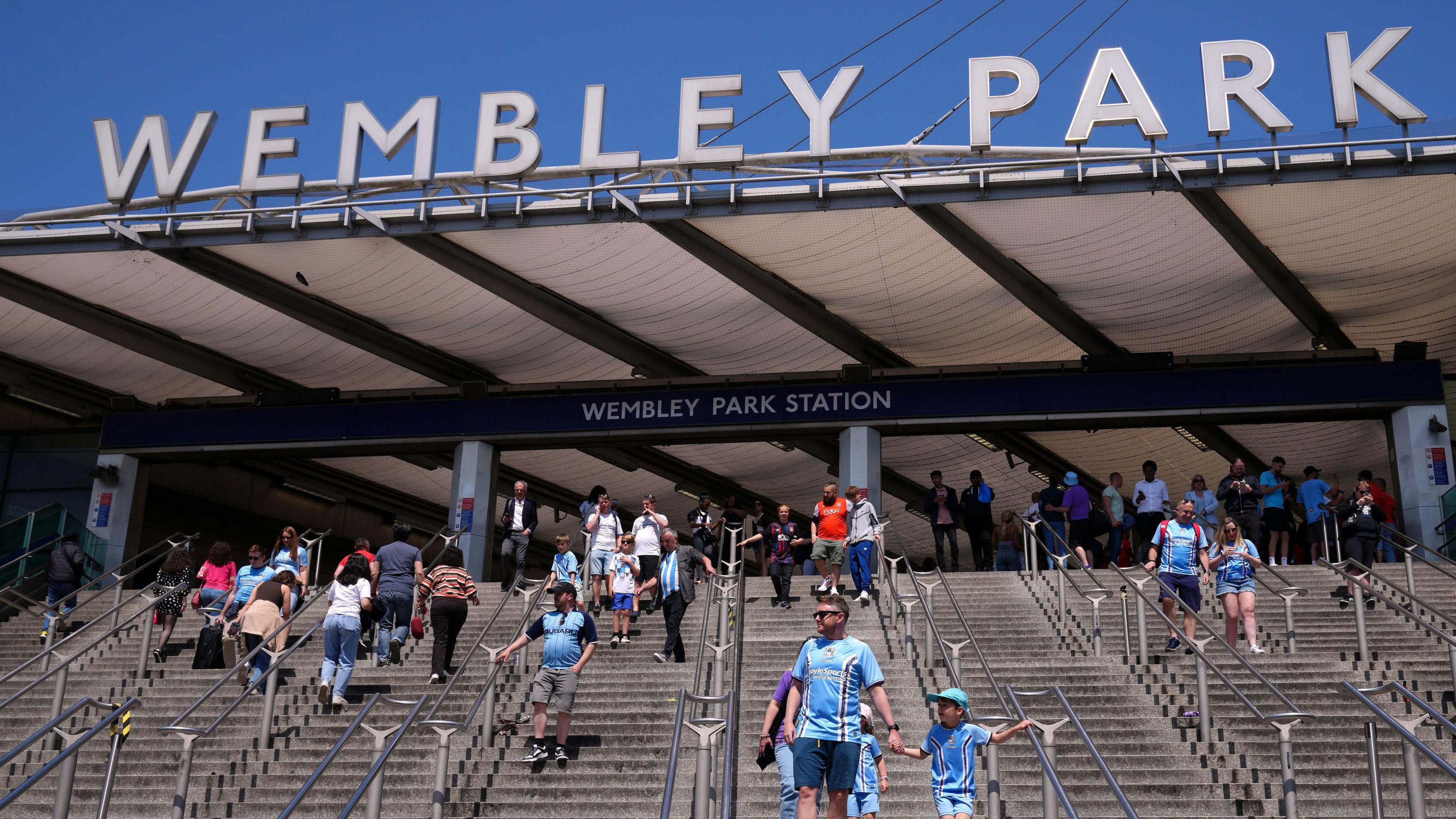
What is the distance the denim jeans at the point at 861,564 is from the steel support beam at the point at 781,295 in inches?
215

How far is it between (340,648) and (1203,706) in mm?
7171

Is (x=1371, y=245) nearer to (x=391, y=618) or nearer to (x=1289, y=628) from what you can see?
(x=1289, y=628)

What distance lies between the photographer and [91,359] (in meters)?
23.2

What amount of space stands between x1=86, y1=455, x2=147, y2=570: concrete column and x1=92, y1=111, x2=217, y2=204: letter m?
6898mm

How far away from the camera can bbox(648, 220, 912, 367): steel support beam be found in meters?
18.0

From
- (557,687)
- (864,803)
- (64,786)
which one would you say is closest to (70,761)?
(64,786)

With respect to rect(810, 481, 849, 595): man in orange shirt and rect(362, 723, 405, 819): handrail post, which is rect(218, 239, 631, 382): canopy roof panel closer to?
rect(810, 481, 849, 595): man in orange shirt

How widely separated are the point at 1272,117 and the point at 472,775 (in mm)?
12693

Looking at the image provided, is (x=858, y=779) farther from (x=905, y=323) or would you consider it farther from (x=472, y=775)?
(x=905, y=323)

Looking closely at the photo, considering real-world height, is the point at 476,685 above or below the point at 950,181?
below

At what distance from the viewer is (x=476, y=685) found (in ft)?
37.9

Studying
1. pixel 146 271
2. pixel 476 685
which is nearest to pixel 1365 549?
pixel 476 685

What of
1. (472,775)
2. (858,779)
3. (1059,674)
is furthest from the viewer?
(1059,674)

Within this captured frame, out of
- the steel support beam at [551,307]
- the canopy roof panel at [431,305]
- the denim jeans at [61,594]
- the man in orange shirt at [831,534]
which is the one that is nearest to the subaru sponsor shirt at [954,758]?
the man in orange shirt at [831,534]
